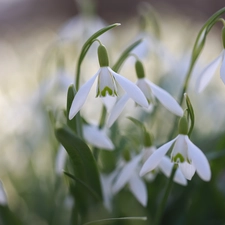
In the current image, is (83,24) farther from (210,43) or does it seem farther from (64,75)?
(210,43)

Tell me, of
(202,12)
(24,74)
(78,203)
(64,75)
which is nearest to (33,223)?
(78,203)

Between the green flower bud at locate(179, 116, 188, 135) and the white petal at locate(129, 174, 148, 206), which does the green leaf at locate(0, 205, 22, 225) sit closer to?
the white petal at locate(129, 174, 148, 206)

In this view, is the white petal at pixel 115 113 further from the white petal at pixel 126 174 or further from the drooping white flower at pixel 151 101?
the white petal at pixel 126 174

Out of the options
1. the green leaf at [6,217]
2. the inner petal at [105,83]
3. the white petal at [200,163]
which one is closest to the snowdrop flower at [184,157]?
the white petal at [200,163]

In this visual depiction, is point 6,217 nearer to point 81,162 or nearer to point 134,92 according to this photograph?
point 81,162

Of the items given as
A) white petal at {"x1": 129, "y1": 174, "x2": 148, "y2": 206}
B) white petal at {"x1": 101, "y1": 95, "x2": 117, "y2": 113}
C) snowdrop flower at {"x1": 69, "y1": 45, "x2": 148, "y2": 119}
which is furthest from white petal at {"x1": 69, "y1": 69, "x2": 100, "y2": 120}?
white petal at {"x1": 129, "y1": 174, "x2": 148, "y2": 206}

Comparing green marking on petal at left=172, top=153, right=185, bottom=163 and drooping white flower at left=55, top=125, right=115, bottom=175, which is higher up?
green marking on petal at left=172, top=153, right=185, bottom=163
